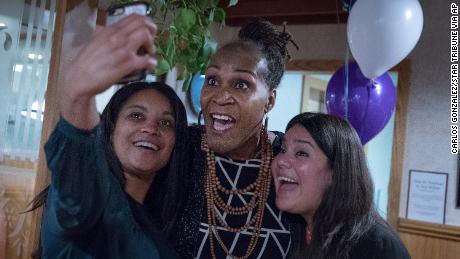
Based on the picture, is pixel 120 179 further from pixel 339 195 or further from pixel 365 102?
pixel 365 102

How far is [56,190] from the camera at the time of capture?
76 cm

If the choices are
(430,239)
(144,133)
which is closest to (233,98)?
(144,133)

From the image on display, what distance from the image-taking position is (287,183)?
140 centimetres

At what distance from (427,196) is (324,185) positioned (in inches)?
82.1

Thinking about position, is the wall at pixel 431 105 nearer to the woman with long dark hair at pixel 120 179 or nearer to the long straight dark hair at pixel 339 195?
the long straight dark hair at pixel 339 195

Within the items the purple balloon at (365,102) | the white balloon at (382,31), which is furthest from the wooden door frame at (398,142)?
the white balloon at (382,31)

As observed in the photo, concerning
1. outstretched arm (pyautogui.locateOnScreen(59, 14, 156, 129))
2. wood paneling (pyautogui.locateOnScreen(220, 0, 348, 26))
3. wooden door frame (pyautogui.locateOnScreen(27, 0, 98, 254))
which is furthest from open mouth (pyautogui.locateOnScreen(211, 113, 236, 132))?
wood paneling (pyautogui.locateOnScreen(220, 0, 348, 26))

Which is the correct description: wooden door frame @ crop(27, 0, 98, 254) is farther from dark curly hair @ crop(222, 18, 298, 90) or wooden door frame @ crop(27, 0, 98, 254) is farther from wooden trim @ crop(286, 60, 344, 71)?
wooden trim @ crop(286, 60, 344, 71)

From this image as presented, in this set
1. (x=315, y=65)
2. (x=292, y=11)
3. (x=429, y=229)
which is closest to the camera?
(x=429, y=229)

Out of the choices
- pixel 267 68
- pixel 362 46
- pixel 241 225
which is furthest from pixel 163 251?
pixel 362 46

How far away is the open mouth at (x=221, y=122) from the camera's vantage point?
4.73ft

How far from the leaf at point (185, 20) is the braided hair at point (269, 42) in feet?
0.55

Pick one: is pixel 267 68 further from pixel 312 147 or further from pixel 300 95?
pixel 300 95

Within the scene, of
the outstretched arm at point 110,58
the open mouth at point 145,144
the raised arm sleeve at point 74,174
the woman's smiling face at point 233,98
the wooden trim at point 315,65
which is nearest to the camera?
the outstretched arm at point 110,58
